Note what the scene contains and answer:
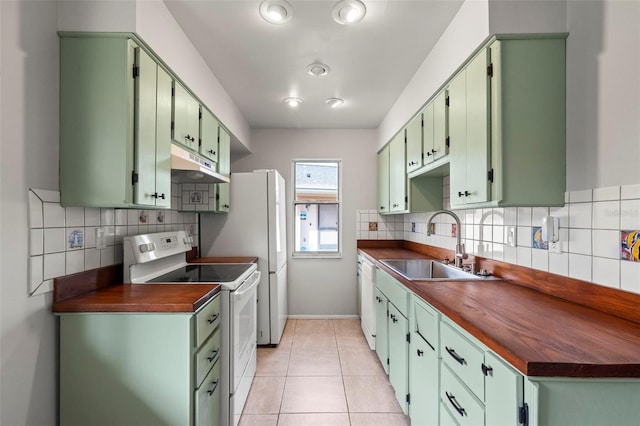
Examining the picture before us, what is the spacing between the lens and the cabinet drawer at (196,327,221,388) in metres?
1.47

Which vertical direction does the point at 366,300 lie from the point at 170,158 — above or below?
below

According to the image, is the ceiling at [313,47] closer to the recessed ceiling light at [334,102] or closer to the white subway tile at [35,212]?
the recessed ceiling light at [334,102]

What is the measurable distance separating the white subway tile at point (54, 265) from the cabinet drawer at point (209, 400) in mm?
857

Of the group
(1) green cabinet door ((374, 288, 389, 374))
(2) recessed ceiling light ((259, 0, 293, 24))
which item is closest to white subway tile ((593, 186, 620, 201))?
(1) green cabinet door ((374, 288, 389, 374))

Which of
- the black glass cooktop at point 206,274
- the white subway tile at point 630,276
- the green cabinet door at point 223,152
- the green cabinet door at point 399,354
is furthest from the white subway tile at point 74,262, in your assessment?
the white subway tile at point 630,276

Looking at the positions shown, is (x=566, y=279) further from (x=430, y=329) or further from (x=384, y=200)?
(x=384, y=200)

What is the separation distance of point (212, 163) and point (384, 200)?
1.98m

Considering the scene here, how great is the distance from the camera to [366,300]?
3143mm

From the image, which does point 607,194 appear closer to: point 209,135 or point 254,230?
point 209,135

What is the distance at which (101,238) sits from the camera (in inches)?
67.6

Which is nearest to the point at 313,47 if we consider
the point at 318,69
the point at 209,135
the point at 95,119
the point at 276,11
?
the point at 318,69

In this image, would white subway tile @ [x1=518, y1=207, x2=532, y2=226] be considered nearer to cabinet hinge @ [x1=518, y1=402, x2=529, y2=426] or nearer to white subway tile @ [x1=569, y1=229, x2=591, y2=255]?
white subway tile @ [x1=569, y1=229, x2=591, y2=255]

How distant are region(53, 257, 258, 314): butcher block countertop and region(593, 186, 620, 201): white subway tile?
183 cm

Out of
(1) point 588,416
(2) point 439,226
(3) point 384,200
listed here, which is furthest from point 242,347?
(3) point 384,200
